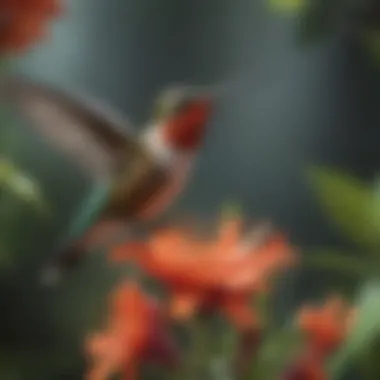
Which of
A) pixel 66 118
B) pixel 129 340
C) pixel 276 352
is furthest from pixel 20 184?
pixel 276 352

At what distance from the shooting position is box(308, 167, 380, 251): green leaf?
0.88 meters

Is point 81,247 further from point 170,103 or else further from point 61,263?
point 170,103

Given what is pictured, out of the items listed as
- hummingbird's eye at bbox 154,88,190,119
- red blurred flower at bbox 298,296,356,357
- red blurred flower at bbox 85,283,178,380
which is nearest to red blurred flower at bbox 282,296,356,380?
red blurred flower at bbox 298,296,356,357

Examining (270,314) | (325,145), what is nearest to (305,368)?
(270,314)

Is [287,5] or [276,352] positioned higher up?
[287,5]

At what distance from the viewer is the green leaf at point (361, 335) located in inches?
33.6

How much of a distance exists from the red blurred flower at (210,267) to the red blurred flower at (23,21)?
0.21 meters

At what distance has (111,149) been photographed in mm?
853

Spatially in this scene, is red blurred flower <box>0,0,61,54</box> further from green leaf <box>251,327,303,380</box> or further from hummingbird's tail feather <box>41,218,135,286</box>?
green leaf <box>251,327,303,380</box>

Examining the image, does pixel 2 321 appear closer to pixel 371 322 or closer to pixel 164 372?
pixel 164 372

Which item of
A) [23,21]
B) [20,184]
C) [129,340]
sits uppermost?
[23,21]

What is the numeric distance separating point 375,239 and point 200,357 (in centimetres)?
20

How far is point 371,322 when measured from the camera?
85 cm

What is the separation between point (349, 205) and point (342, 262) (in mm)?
56
